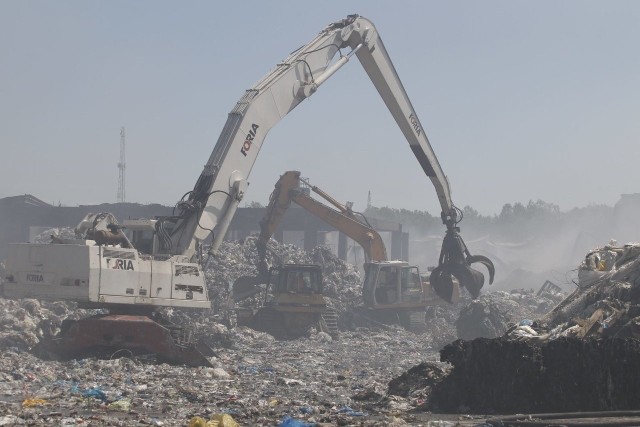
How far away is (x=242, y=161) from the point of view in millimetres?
18797

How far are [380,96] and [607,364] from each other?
536 inches

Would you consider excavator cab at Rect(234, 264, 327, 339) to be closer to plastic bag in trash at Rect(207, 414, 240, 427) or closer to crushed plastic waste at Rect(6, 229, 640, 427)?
crushed plastic waste at Rect(6, 229, 640, 427)

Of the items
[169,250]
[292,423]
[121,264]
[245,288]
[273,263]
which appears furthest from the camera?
[273,263]

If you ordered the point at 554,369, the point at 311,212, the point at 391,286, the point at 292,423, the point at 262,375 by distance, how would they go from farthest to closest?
the point at 311,212 < the point at 391,286 < the point at 262,375 < the point at 554,369 < the point at 292,423

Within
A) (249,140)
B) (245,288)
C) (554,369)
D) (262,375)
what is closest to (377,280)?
(245,288)

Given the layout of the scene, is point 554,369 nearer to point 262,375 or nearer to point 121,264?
point 262,375

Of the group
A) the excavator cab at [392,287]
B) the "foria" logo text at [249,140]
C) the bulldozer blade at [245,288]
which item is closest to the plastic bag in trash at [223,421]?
the "foria" logo text at [249,140]

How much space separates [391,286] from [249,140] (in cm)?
1230

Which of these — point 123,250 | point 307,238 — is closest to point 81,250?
point 123,250

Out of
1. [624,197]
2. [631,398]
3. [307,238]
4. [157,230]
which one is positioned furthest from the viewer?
[624,197]

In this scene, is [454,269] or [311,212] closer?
[454,269]

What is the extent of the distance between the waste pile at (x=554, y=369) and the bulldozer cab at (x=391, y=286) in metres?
15.6

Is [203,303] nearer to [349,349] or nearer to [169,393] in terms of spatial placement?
[169,393]

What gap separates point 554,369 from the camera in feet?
37.5
